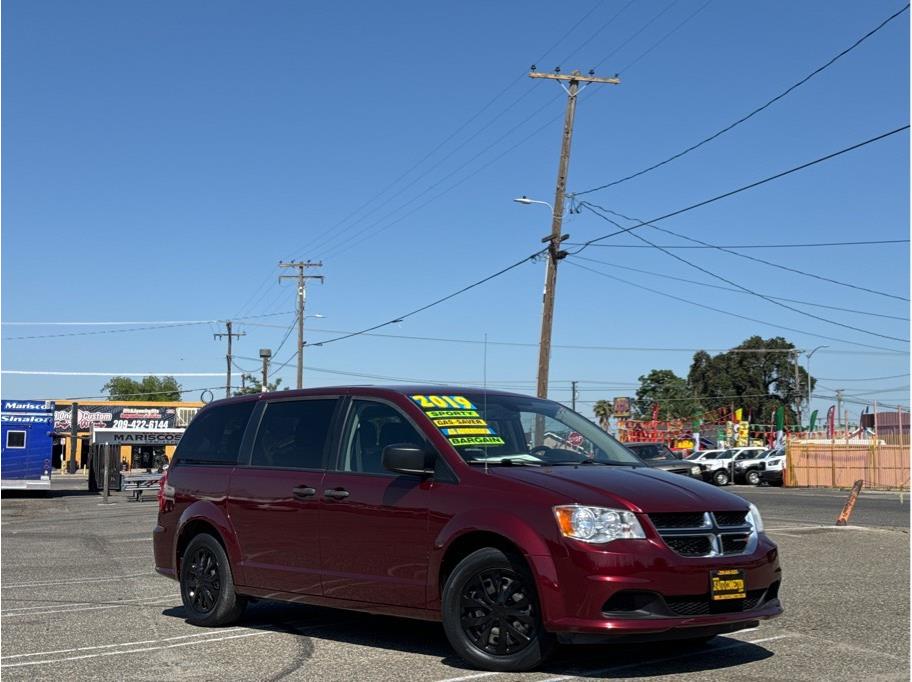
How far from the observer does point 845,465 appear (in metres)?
46.8

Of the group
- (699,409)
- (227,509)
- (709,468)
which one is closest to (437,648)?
(227,509)

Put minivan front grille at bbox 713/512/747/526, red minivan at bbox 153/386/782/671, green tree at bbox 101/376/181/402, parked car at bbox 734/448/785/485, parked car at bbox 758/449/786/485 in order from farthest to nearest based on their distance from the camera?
green tree at bbox 101/376/181/402 → parked car at bbox 734/448/785/485 → parked car at bbox 758/449/786/485 → minivan front grille at bbox 713/512/747/526 → red minivan at bbox 153/386/782/671

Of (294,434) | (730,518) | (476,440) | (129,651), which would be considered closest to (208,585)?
(129,651)

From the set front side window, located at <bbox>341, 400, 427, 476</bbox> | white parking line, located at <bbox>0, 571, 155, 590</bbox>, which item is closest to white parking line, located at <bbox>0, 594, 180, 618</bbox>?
white parking line, located at <bbox>0, 571, 155, 590</bbox>

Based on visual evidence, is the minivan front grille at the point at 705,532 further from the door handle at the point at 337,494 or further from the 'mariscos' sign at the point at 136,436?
the 'mariscos' sign at the point at 136,436

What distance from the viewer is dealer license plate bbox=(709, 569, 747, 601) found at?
6324 mm

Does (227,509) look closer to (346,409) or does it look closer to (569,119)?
(346,409)

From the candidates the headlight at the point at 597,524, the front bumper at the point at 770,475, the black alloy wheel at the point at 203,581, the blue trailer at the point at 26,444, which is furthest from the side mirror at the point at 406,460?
the front bumper at the point at 770,475

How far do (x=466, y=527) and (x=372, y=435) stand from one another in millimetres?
1293

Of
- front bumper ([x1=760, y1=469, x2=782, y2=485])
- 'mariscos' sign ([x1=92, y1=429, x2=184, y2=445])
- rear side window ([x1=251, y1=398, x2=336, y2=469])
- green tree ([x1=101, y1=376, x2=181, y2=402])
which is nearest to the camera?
rear side window ([x1=251, y1=398, x2=336, y2=469])

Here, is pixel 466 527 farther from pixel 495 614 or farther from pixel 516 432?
pixel 516 432

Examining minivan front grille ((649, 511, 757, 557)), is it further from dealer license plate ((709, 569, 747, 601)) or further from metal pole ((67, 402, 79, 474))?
metal pole ((67, 402, 79, 474))

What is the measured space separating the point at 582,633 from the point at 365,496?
6.07 ft

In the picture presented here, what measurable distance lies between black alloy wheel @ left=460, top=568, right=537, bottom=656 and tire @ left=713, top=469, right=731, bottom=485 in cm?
4399
